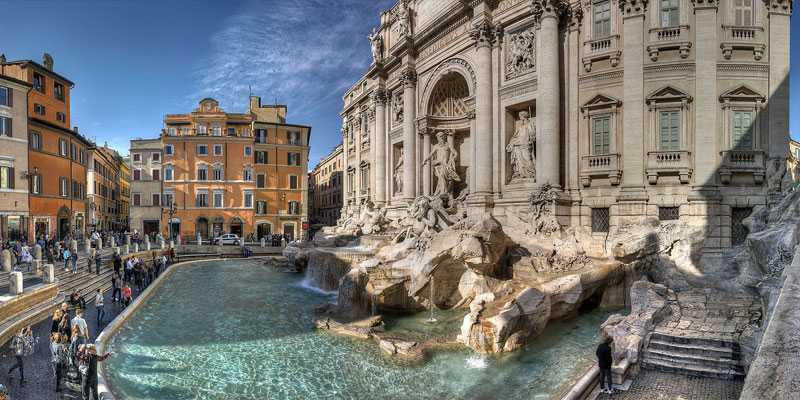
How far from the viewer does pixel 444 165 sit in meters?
25.9

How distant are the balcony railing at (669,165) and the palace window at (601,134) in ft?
5.83

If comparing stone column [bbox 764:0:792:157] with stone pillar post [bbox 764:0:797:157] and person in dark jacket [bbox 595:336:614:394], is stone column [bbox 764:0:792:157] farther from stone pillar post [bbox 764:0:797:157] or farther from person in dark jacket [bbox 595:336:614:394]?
person in dark jacket [bbox 595:336:614:394]

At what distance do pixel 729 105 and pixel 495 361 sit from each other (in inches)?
573

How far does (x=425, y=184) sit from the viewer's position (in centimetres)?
2731

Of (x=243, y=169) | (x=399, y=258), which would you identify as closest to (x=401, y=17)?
(x=399, y=258)

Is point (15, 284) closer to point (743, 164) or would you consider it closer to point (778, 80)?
point (743, 164)

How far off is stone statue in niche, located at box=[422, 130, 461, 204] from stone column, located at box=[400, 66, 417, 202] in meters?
1.97

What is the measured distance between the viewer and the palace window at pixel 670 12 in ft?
56.4

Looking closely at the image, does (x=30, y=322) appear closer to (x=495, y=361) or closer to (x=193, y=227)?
(x=495, y=361)

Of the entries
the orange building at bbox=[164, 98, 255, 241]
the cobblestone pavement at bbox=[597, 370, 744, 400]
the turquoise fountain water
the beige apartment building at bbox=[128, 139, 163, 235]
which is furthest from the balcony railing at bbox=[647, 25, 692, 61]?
the beige apartment building at bbox=[128, 139, 163, 235]

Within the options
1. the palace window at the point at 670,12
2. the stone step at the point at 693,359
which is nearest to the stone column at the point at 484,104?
the palace window at the point at 670,12

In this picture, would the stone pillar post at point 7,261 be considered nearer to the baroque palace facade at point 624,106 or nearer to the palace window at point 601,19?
the baroque palace facade at point 624,106

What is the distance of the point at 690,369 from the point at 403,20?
2721 cm

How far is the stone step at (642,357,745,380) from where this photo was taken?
813 cm
